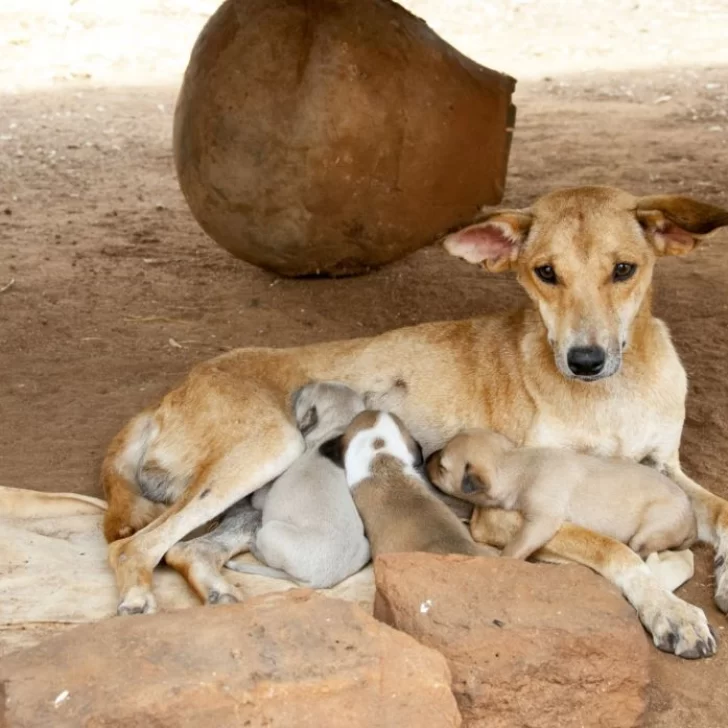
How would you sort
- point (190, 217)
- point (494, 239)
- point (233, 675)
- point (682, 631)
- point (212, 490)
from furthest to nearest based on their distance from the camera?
point (190, 217) → point (494, 239) → point (212, 490) → point (682, 631) → point (233, 675)

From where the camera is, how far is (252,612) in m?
3.42

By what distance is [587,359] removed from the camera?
4.46 meters

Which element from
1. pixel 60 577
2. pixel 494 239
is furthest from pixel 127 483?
pixel 494 239

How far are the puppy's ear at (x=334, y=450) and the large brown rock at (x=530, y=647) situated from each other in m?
1.25

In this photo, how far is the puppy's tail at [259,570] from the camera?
4.63 meters

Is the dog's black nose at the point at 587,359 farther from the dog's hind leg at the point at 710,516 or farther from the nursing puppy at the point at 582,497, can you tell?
the dog's hind leg at the point at 710,516

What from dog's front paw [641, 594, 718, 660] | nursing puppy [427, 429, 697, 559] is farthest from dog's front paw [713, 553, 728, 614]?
dog's front paw [641, 594, 718, 660]

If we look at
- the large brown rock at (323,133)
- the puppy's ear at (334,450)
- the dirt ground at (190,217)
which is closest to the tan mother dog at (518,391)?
the puppy's ear at (334,450)

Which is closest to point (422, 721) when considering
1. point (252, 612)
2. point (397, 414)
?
point (252, 612)

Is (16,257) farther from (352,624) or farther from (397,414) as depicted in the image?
(352,624)

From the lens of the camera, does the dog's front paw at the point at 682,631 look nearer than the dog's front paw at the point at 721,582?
Yes

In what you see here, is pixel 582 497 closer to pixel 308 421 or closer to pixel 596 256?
pixel 596 256

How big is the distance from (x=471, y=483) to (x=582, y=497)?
0.45 m

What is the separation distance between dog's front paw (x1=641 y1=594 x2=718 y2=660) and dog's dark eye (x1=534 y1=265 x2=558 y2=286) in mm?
1353
